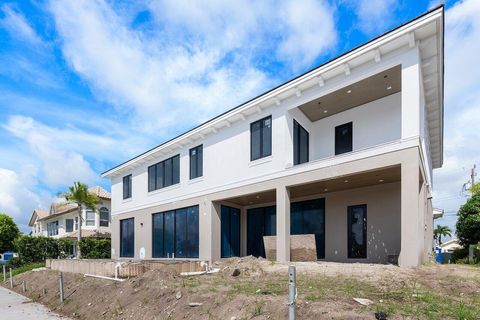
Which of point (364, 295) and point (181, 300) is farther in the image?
point (181, 300)

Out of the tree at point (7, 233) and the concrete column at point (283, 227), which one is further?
the tree at point (7, 233)

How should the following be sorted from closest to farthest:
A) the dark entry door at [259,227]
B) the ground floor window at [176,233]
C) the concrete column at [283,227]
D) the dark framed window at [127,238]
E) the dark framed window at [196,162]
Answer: the concrete column at [283,227]
the dark entry door at [259,227]
the ground floor window at [176,233]
the dark framed window at [196,162]
the dark framed window at [127,238]

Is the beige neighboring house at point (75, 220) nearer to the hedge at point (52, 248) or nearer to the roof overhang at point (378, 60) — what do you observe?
the hedge at point (52, 248)

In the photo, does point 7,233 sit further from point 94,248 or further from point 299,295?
point 299,295

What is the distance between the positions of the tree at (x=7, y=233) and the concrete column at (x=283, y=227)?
139ft

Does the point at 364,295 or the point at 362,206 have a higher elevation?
the point at 362,206

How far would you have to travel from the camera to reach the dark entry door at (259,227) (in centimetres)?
1955

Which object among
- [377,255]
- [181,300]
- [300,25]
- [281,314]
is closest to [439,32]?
[300,25]

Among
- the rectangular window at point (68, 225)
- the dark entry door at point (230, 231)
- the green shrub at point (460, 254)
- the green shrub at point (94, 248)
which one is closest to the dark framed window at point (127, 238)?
the green shrub at point (94, 248)

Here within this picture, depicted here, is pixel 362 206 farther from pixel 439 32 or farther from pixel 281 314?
pixel 281 314

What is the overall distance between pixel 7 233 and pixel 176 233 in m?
34.7

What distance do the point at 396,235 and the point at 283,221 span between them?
4.79 metres

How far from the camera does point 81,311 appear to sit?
35.0ft

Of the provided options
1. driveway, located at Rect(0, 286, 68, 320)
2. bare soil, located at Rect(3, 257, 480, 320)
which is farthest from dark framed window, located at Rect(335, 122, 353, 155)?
driveway, located at Rect(0, 286, 68, 320)
